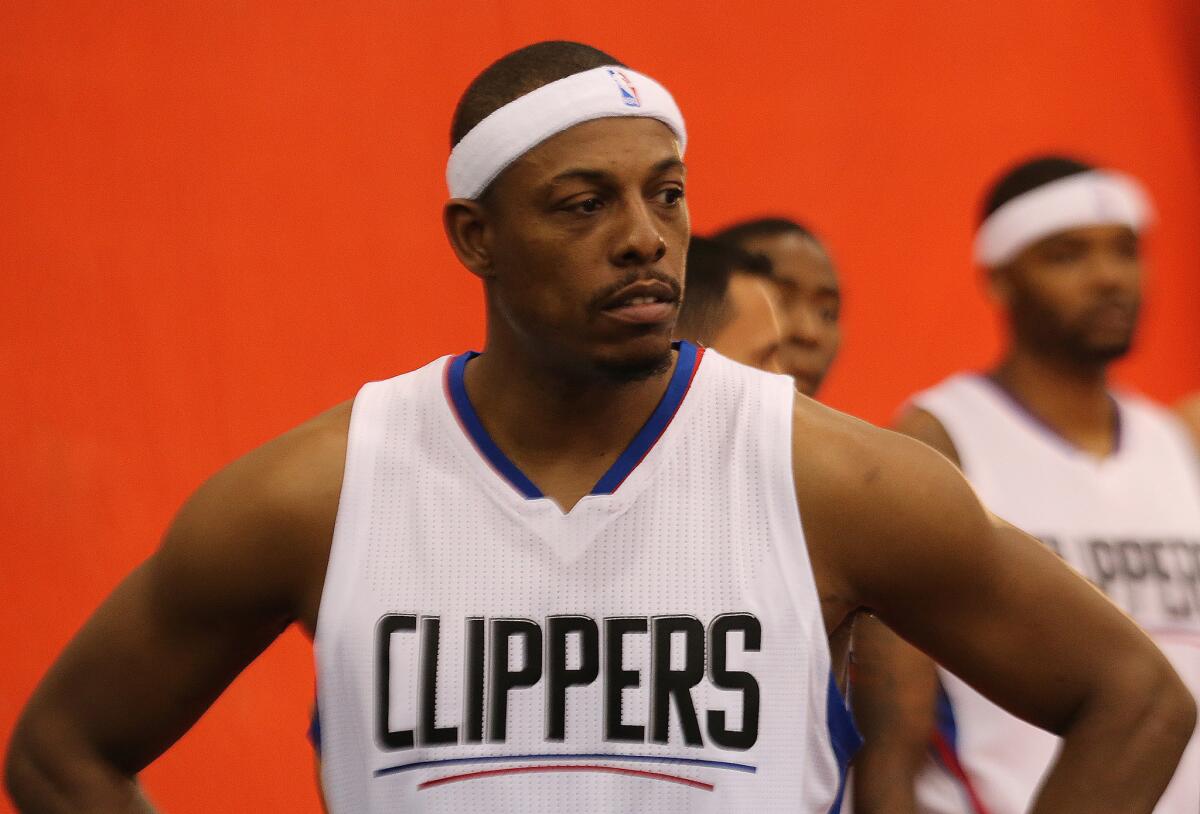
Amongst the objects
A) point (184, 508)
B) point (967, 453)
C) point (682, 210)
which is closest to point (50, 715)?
point (184, 508)

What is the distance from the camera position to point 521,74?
2.12 meters

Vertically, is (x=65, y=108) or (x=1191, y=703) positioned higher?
(x=65, y=108)

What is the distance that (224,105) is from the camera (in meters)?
3.50

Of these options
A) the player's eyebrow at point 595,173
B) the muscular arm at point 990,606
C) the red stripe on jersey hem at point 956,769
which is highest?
the player's eyebrow at point 595,173

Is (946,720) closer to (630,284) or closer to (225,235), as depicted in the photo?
(630,284)

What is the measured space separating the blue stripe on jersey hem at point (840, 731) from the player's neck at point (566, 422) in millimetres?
Result: 371

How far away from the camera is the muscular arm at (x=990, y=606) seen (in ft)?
6.27

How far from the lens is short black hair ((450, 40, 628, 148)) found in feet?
6.88

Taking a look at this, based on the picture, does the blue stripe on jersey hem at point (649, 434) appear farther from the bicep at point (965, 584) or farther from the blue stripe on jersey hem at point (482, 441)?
the bicep at point (965, 584)

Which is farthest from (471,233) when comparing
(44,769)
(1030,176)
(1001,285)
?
(1030,176)

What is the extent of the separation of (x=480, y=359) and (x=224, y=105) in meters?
1.59

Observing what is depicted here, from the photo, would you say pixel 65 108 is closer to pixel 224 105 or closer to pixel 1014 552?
pixel 224 105

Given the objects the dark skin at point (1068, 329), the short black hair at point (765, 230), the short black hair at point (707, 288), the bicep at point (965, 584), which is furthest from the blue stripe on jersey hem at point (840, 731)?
the short black hair at point (765, 230)

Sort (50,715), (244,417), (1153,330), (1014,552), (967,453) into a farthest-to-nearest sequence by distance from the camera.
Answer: (1153,330) < (244,417) < (967,453) < (50,715) < (1014,552)
